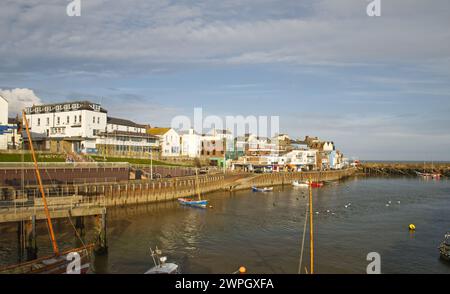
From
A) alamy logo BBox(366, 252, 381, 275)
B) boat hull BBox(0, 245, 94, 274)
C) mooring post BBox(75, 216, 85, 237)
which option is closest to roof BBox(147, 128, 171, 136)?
mooring post BBox(75, 216, 85, 237)

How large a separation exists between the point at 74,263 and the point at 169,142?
84165 millimetres

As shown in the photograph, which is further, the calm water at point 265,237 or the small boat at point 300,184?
the small boat at point 300,184

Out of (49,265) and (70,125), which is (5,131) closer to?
(70,125)

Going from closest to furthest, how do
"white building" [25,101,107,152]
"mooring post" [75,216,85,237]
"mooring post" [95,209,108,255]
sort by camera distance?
"mooring post" [95,209,108,255]
"mooring post" [75,216,85,237]
"white building" [25,101,107,152]

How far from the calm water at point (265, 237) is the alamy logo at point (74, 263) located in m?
3.47

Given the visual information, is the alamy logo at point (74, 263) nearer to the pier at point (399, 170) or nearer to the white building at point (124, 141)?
the white building at point (124, 141)

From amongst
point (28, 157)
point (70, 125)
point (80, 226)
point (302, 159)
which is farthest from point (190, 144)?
point (80, 226)

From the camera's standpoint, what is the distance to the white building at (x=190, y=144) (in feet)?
372

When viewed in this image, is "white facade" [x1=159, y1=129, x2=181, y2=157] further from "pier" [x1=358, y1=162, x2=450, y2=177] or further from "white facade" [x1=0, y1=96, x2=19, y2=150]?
"pier" [x1=358, y1=162, x2=450, y2=177]

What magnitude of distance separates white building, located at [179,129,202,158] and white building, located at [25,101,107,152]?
29645mm

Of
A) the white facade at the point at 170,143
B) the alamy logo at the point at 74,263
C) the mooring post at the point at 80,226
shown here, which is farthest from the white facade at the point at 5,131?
the alamy logo at the point at 74,263

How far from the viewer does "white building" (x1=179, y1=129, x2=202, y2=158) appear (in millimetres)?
113438

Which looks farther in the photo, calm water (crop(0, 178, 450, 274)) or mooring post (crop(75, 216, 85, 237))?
mooring post (crop(75, 216, 85, 237))

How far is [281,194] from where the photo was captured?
269 ft
